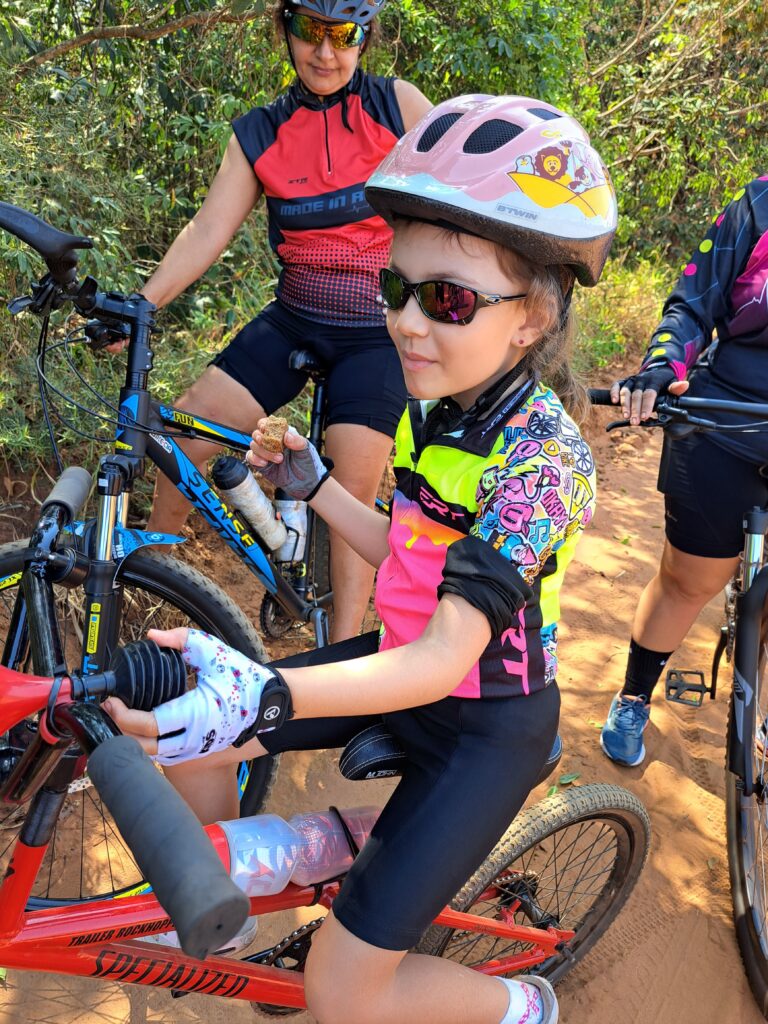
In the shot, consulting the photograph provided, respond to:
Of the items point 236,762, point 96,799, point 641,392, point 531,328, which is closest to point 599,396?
point 641,392

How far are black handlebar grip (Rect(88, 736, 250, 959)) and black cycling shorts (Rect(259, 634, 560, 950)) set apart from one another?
35.3 inches

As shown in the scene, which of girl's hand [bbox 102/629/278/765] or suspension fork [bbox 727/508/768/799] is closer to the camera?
girl's hand [bbox 102/629/278/765]

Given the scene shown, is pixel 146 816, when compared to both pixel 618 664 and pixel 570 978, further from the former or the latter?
pixel 618 664

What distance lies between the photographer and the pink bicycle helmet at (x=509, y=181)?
5.86 ft

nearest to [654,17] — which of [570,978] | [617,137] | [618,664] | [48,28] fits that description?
[617,137]

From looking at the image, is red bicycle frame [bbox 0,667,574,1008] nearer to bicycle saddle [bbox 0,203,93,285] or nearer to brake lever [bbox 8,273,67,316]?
bicycle saddle [bbox 0,203,93,285]

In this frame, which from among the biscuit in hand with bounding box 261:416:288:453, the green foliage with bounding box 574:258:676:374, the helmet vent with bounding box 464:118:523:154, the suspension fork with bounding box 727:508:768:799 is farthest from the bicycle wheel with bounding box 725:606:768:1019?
the green foliage with bounding box 574:258:676:374

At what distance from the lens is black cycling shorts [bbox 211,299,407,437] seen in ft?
10.2

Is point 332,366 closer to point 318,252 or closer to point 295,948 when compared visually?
point 318,252

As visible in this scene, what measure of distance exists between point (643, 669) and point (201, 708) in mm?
2686

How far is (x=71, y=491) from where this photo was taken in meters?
2.12

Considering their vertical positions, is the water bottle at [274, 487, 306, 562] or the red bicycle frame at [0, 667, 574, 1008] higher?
the water bottle at [274, 487, 306, 562]

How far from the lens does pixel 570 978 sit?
9.39 feet

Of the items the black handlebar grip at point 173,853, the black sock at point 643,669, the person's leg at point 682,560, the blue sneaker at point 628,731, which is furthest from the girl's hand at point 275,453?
the blue sneaker at point 628,731
